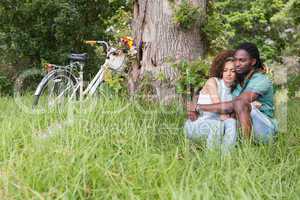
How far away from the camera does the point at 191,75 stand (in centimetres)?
483

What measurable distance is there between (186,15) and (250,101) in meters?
1.58

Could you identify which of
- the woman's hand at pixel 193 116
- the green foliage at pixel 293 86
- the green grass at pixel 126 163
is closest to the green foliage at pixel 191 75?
the woman's hand at pixel 193 116

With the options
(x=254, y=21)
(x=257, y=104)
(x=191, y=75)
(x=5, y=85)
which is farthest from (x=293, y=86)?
(x=254, y=21)

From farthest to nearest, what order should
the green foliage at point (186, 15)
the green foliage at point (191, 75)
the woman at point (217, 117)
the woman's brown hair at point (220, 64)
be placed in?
the green foliage at point (186, 15)
the green foliage at point (191, 75)
the woman's brown hair at point (220, 64)
the woman at point (217, 117)

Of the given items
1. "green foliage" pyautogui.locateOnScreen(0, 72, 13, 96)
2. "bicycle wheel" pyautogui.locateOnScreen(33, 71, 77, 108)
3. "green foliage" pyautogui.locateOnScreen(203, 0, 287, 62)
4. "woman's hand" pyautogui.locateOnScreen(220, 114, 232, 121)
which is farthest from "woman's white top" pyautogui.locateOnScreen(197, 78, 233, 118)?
"green foliage" pyautogui.locateOnScreen(203, 0, 287, 62)

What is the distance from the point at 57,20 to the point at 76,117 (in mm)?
5589

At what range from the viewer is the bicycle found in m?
5.20

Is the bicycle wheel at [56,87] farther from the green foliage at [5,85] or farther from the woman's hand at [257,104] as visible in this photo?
the green foliage at [5,85]

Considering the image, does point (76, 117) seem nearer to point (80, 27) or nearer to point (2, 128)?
point (2, 128)

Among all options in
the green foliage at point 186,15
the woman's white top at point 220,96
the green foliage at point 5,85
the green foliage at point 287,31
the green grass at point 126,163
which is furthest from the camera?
the green foliage at point 287,31

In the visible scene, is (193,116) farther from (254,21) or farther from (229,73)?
(254,21)

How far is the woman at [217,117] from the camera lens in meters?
3.44

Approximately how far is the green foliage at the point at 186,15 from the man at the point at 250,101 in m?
1.07

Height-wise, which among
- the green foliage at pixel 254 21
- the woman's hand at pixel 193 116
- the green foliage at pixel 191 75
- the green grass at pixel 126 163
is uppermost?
the green foliage at pixel 254 21
